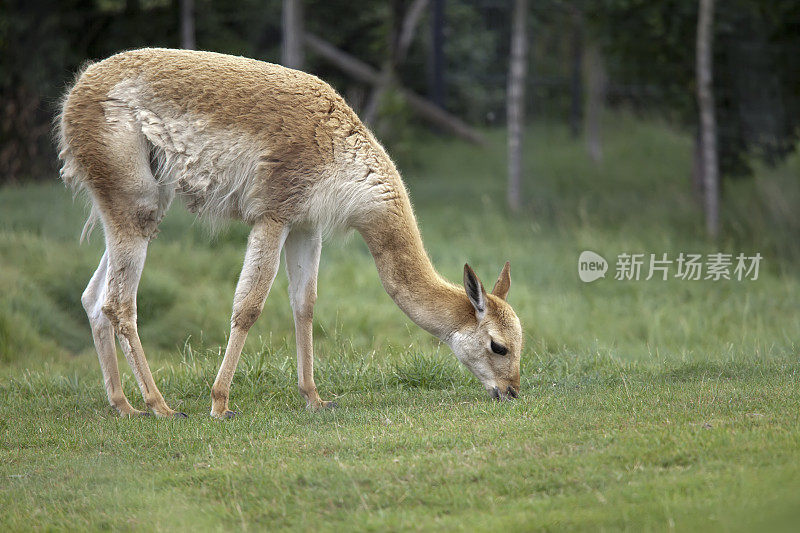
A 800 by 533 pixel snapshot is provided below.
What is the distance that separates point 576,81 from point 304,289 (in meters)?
15.2

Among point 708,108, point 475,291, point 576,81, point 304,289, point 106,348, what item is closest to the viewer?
point 475,291

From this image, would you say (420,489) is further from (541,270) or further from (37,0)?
(37,0)

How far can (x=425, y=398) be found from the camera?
6465 mm

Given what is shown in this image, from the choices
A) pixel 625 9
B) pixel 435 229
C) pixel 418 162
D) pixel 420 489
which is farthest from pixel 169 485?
pixel 418 162

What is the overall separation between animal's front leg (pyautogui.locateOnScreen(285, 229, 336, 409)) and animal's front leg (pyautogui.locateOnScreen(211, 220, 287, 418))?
43cm

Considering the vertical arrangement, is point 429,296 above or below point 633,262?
above

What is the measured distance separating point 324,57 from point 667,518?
696 inches

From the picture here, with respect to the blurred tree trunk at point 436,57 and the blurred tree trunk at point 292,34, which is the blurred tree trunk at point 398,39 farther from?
the blurred tree trunk at point 292,34

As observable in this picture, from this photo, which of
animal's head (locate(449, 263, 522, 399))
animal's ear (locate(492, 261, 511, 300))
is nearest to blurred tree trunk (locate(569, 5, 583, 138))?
animal's ear (locate(492, 261, 511, 300))

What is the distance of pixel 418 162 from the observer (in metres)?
19.1

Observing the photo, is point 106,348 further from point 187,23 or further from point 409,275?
point 187,23

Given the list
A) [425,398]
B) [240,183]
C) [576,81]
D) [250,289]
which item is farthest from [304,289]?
[576,81]

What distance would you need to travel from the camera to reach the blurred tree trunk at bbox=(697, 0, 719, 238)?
492 inches

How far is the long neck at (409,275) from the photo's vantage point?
6.34 metres
